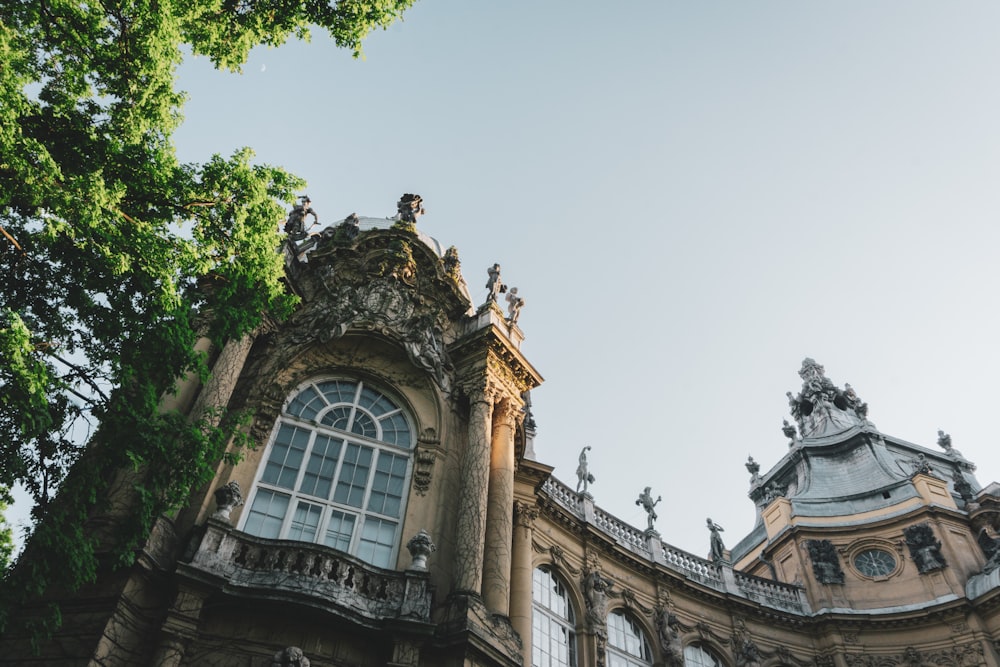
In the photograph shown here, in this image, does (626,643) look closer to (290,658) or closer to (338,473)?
(338,473)

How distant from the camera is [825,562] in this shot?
24266 millimetres

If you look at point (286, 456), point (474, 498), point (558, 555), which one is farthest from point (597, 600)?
point (286, 456)

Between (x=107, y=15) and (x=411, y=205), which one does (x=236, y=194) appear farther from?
(x=411, y=205)

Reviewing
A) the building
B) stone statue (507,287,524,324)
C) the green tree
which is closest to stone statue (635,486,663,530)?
the building

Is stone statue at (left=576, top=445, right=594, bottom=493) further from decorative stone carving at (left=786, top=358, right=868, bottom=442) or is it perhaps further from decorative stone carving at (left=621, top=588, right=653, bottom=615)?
decorative stone carving at (left=786, top=358, right=868, bottom=442)

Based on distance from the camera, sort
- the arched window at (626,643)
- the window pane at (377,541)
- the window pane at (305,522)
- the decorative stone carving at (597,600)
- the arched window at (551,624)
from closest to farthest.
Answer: the window pane at (305,522) < the window pane at (377,541) < the arched window at (551,624) < the decorative stone carving at (597,600) < the arched window at (626,643)

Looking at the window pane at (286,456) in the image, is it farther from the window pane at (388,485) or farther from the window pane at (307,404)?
the window pane at (388,485)

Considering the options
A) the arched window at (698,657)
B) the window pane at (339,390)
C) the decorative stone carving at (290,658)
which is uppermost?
the window pane at (339,390)

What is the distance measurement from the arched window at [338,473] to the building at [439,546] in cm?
4

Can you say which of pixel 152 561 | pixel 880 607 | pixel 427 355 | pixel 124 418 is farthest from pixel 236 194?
pixel 880 607

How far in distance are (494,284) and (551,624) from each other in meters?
8.67

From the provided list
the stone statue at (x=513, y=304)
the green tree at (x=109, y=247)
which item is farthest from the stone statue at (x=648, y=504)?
the green tree at (x=109, y=247)

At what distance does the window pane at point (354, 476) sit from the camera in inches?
547

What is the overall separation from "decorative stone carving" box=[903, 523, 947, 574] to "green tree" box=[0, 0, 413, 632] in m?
22.9
